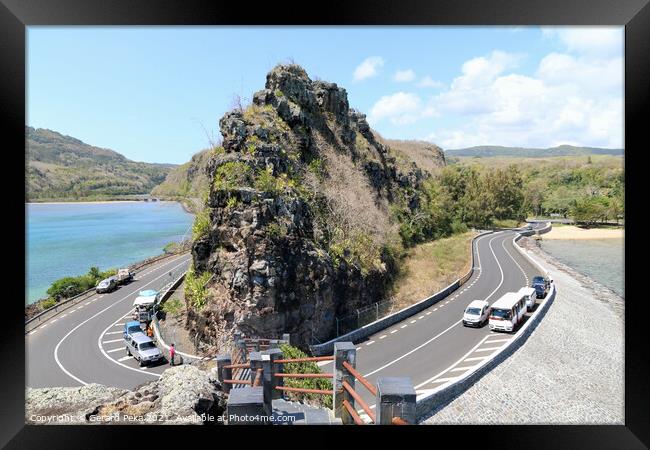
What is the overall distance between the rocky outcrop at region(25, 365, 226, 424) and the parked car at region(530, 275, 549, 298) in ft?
53.1

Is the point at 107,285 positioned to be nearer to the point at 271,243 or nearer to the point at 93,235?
the point at 271,243

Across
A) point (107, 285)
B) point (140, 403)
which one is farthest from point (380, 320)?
point (107, 285)

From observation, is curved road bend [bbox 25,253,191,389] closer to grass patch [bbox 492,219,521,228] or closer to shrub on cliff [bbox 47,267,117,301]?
shrub on cliff [bbox 47,267,117,301]

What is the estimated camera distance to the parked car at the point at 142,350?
9755 mm

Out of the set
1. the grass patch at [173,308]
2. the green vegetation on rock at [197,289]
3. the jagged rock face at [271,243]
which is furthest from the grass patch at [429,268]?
the grass patch at [173,308]

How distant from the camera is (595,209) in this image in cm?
2777

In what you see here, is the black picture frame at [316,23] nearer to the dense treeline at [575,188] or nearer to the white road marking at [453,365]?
the white road marking at [453,365]

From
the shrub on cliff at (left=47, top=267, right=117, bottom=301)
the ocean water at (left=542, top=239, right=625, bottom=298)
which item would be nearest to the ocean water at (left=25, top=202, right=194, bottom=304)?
the shrub on cliff at (left=47, top=267, right=117, bottom=301)

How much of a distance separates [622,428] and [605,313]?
15.7 meters

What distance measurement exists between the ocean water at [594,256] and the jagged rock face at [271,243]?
15175 mm

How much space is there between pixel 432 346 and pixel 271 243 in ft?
18.9

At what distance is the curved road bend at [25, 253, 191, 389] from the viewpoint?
9203mm
